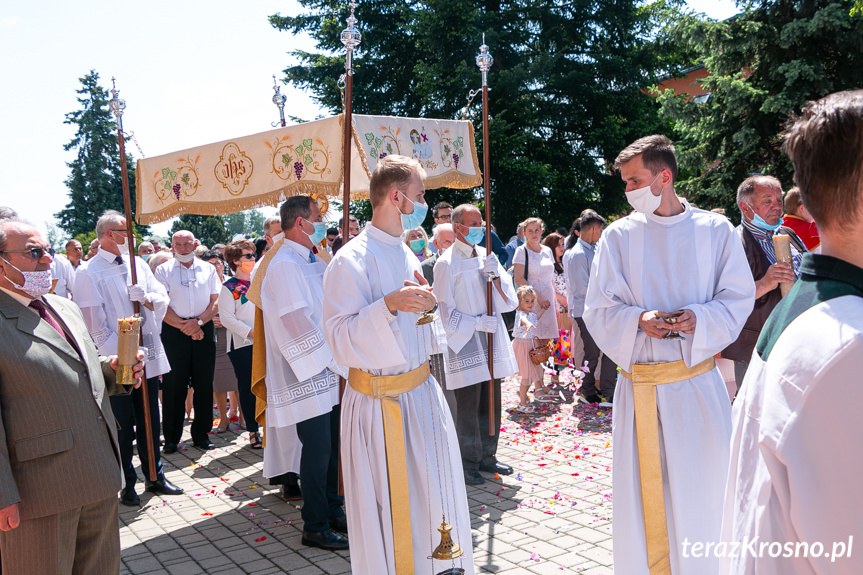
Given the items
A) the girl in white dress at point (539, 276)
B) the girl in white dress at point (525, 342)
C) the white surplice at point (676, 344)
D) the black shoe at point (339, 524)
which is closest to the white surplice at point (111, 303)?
the black shoe at point (339, 524)

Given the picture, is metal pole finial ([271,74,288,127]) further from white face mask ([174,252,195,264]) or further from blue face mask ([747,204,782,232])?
blue face mask ([747,204,782,232])

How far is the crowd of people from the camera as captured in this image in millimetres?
1415

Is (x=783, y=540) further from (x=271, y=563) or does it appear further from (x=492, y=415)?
(x=492, y=415)

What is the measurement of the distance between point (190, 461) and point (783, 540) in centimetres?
697

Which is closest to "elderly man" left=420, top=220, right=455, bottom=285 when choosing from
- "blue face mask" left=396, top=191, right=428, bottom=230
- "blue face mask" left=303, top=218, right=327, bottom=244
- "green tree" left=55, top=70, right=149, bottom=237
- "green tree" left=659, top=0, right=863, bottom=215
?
"blue face mask" left=303, top=218, right=327, bottom=244

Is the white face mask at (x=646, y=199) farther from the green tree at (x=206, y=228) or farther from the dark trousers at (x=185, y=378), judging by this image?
the green tree at (x=206, y=228)

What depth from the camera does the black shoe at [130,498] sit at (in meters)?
5.99

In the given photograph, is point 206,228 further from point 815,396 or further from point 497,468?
point 815,396

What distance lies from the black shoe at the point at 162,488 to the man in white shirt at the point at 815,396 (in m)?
5.79

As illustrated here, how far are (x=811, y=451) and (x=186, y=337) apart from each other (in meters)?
7.19

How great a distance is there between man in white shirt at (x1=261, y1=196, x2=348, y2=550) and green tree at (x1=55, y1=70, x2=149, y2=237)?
147ft

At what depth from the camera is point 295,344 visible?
4871 millimetres

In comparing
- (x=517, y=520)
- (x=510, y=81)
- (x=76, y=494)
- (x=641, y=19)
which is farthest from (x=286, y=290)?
(x=641, y=19)

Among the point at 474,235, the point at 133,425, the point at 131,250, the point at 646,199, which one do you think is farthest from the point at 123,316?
the point at 646,199
